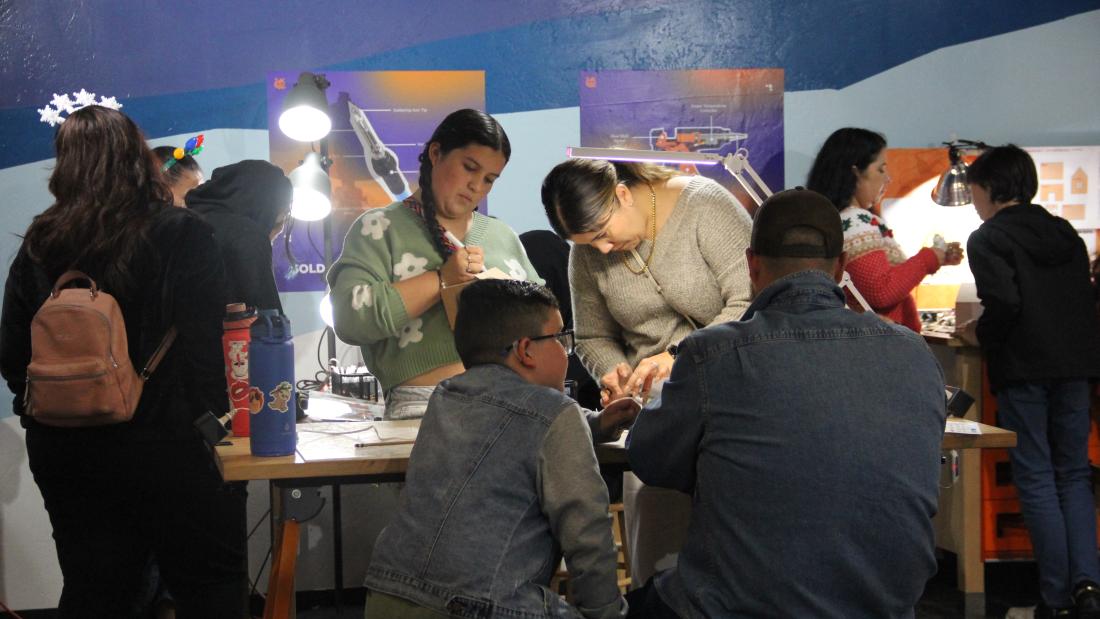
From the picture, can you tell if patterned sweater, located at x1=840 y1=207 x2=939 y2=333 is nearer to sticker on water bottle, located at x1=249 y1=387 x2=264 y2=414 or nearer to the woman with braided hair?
the woman with braided hair

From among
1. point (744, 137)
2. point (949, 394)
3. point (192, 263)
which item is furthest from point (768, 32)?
point (192, 263)

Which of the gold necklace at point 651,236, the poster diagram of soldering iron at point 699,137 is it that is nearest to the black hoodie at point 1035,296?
the poster diagram of soldering iron at point 699,137


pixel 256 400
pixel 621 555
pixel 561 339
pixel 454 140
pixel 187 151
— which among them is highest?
pixel 187 151

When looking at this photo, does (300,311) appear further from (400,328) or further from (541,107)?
(400,328)

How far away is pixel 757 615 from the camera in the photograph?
1.66 m

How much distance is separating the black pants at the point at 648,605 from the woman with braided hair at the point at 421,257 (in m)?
0.78

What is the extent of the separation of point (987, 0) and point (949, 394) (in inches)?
117

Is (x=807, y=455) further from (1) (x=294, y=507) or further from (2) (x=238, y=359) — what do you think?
(2) (x=238, y=359)

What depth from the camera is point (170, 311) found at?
229 centimetres

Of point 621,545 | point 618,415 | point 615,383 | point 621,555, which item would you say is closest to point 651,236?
point 615,383

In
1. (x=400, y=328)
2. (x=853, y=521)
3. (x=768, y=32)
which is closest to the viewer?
(x=853, y=521)

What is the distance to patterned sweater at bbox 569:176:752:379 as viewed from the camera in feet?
8.53

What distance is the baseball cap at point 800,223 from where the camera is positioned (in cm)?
179

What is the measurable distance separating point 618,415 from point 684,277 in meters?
0.60
